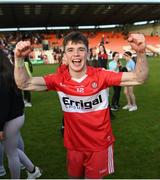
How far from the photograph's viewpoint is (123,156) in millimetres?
6863

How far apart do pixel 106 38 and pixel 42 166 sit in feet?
161

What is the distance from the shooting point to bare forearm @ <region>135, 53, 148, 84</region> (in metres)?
3.53

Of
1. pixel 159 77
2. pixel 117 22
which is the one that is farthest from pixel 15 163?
pixel 117 22

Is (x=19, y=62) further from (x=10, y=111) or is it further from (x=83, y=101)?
(x=10, y=111)

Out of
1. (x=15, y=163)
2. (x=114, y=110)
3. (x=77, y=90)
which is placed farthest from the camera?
(x=114, y=110)

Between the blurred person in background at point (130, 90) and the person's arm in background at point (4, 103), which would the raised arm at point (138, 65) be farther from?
the blurred person in background at point (130, 90)

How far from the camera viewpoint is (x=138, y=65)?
11.8 ft

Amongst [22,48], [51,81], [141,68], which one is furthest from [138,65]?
[22,48]

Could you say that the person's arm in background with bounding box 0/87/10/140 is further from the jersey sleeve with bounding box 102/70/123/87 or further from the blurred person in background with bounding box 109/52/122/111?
the blurred person in background with bounding box 109/52/122/111

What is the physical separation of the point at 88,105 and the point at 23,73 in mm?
723

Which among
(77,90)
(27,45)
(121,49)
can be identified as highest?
(27,45)

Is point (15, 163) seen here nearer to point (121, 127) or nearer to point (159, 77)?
point (121, 127)

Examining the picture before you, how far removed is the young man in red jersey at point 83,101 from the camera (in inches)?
150

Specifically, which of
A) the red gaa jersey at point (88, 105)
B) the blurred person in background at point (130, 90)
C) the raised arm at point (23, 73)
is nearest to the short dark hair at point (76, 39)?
the red gaa jersey at point (88, 105)
